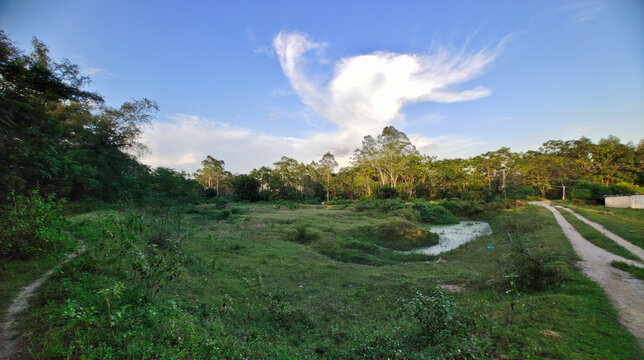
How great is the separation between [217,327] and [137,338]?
4.52 ft

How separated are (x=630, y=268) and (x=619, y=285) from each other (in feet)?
6.55

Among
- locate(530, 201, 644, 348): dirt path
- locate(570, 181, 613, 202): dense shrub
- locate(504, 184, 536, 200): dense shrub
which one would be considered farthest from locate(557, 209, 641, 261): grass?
locate(570, 181, 613, 202): dense shrub

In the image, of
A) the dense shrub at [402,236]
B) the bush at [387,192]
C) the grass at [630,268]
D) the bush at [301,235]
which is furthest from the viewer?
the bush at [387,192]

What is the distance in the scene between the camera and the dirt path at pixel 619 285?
4598 millimetres

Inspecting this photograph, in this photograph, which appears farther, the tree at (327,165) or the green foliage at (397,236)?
the tree at (327,165)

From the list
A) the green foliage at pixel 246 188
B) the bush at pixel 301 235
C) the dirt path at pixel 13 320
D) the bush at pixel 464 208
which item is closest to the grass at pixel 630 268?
the dirt path at pixel 13 320

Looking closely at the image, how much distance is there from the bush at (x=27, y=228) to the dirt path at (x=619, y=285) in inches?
483

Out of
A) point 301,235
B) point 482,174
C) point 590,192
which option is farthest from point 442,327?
point 482,174

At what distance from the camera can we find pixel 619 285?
632 centimetres

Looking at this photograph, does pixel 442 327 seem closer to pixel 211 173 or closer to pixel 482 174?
pixel 482 174

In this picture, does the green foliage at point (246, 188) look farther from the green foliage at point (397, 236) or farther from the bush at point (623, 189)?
the bush at point (623, 189)

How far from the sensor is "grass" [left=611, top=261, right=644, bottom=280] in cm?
688

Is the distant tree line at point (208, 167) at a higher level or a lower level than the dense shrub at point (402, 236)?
higher

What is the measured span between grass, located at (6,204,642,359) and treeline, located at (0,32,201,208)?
8.30 ft
